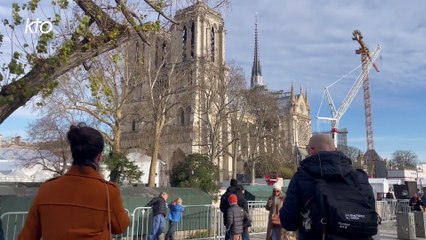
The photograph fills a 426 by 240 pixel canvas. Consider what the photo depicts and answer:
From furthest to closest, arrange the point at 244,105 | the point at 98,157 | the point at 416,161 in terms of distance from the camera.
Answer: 1. the point at 416,161
2. the point at 244,105
3. the point at 98,157

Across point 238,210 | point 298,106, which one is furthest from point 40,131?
point 298,106

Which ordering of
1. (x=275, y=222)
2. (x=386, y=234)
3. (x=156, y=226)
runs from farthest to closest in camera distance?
1. (x=386, y=234)
2. (x=156, y=226)
3. (x=275, y=222)

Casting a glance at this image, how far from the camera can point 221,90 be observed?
38.8 m

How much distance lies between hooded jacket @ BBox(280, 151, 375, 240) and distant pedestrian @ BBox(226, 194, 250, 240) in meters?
6.88

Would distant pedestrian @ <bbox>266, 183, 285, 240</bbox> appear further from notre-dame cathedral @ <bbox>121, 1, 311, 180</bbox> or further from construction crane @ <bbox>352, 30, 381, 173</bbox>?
construction crane @ <bbox>352, 30, 381, 173</bbox>

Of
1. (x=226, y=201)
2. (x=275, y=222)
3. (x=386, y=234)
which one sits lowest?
(x=386, y=234)

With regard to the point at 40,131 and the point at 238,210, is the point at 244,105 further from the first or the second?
the point at 238,210

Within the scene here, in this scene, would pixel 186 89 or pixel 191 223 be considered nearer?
pixel 191 223

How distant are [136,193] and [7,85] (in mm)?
8947

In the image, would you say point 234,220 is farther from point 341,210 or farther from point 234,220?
point 341,210

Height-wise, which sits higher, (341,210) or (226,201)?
(341,210)

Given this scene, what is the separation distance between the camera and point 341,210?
287 centimetres

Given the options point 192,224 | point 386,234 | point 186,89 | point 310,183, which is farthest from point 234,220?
point 186,89

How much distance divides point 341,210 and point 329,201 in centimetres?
9
